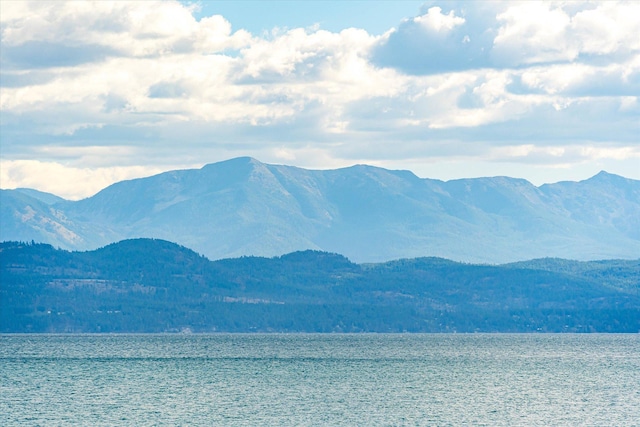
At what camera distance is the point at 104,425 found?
154750mm

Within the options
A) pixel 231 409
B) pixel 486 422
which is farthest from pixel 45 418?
pixel 486 422

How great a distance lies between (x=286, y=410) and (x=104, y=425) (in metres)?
30.5

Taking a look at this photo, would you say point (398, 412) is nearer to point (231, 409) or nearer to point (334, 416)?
point (334, 416)

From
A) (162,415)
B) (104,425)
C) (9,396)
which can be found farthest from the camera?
(9,396)

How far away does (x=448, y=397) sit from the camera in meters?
196

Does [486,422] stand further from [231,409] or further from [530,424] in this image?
[231,409]

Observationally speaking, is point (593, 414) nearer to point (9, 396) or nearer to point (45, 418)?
point (45, 418)

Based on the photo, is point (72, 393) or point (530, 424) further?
point (72, 393)

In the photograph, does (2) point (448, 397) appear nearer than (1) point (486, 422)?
No

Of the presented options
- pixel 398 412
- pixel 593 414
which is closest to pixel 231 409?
pixel 398 412

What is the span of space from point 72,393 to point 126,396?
11.2m

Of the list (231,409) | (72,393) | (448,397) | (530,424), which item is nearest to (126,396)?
(72,393)

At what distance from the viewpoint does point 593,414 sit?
168875mm

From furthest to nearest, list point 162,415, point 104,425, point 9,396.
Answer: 1. point 9,396
2. point 162,415
3. point 104,425
